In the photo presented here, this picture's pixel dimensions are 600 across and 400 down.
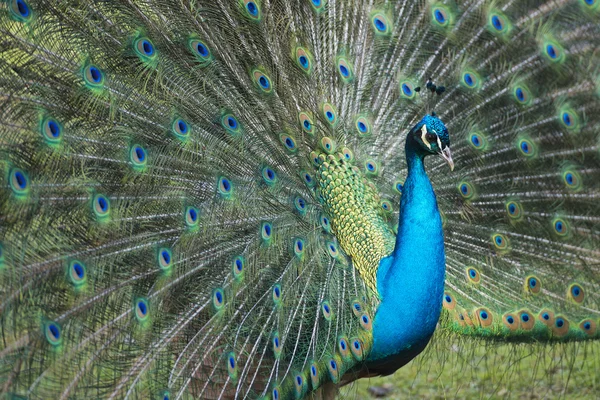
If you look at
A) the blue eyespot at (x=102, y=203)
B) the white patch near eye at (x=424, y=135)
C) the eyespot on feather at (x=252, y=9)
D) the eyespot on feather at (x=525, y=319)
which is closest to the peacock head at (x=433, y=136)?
the white patch near eye at (x=424, y=135)

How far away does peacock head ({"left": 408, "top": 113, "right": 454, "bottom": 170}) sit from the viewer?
2799 millimetres

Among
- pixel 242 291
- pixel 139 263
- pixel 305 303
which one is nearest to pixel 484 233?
pixel 305 303

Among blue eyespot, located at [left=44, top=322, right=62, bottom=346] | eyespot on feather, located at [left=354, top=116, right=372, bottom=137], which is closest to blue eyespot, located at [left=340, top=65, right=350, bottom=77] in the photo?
eyespot on feather, located at [left=354, top=116, right=372, bottom=137]

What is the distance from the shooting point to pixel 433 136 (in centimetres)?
281

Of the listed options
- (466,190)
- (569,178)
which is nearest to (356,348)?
(466,190)

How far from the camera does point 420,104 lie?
3426 mm

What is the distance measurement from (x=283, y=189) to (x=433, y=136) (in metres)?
0.58

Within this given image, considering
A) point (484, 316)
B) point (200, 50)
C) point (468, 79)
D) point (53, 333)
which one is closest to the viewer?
point (53, 333)

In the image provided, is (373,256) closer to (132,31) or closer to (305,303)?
(305,303)

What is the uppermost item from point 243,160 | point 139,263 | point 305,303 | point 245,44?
point 245,44

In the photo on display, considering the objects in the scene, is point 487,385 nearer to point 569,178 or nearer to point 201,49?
point 569,178

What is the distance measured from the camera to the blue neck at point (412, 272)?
300 centimetres

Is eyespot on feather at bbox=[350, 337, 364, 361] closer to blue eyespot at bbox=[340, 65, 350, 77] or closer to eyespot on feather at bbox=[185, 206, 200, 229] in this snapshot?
eyespot on feather at bbox=[185, 206, 200, 229]

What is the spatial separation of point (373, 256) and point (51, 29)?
1.33 metres
